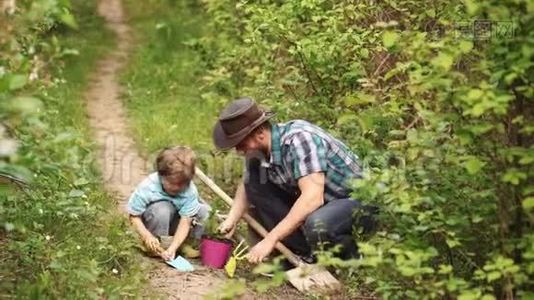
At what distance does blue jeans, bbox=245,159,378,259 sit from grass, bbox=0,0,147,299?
0.86m

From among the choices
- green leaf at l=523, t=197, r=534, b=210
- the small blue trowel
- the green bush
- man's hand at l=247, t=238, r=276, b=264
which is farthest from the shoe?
green leaf at l=523, t=197, r=534, b=210

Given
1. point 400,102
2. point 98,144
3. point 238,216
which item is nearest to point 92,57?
point 98,144

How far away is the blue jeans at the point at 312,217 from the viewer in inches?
212

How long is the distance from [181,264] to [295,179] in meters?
0.86

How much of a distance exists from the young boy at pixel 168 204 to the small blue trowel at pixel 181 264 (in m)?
0.03

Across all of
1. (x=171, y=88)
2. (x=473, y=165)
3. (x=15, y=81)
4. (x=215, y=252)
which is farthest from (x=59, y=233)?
(x=171, y=88)

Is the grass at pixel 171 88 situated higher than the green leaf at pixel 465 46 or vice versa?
the green leaf at pixel 465 46

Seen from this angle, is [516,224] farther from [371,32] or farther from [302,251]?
[371,32]

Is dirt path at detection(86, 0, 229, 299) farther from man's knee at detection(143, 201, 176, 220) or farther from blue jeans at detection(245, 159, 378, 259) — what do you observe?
blue jeans at detection(245, 159, 378, 259)

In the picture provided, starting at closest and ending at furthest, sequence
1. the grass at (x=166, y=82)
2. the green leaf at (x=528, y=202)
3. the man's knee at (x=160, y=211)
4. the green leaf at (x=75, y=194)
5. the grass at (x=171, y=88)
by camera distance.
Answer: the green leaf at (x=528, y=202) < the green leaf at (x=75, y=194) < the man's knee at (x=160, y=211) < the grass at (x=171, y=88) < the grass at (x=166, y=82)

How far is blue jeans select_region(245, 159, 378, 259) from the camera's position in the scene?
5387mm

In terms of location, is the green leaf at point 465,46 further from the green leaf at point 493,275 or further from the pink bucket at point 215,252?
the pink bucket at point 215,252

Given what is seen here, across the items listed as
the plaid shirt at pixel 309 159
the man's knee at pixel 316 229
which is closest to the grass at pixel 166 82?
the plaid shirt at pixel 309 159

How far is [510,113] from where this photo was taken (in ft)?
13.7
